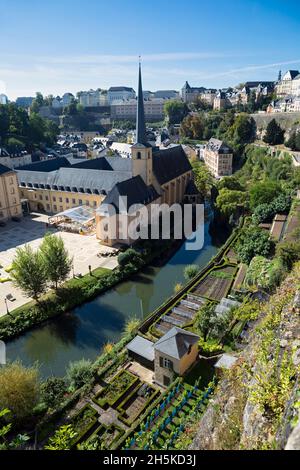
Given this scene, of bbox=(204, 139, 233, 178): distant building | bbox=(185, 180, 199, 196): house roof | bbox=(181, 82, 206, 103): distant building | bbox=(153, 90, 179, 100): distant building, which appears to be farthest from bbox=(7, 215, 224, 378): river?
bbox=(153, 90, 179, 100): distant building

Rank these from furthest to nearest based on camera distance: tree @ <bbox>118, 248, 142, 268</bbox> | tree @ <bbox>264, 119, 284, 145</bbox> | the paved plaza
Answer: tree @ <bbox>264, 119, 284, 145</bbox> → tree @ <bbox>118, 248, 142, 268</bbox> → the paved plaza

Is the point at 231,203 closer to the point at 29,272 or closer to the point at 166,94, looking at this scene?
the point at 29,272

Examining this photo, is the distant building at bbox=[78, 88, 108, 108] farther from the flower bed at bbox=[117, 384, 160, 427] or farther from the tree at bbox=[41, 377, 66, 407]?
the flower bed at bbox=[117, 384, 160, 427]

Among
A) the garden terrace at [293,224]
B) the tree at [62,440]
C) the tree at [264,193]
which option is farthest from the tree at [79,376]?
the tree at [264,193]

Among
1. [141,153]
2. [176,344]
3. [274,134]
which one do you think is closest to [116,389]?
[176,344]

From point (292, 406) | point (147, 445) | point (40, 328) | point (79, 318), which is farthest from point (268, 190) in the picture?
point (292, 406)
